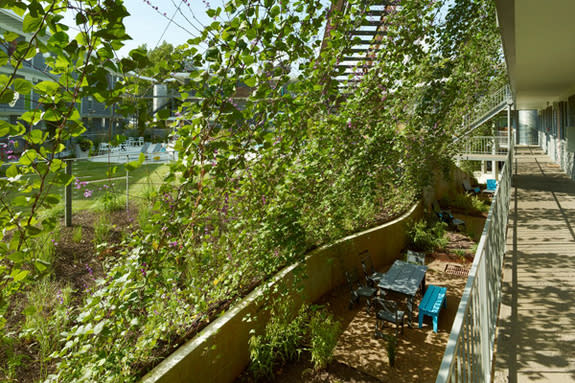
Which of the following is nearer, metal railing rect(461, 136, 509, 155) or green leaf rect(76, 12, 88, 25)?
green leaf rect(76, 12, 88, 25)

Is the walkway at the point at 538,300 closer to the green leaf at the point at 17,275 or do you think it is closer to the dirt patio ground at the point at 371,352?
the dirt patio ground at the point at 371,352

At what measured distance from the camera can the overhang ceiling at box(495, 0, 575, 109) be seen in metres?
3.72

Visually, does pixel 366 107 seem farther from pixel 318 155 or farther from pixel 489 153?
pixel 489 153

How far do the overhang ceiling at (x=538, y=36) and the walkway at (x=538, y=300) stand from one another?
2884 mm

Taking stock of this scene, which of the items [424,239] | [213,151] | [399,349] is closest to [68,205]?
[213,151]

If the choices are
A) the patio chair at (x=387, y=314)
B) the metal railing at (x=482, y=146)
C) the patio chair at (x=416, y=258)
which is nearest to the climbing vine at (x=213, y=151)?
the patio chair at (x=387, y=314)

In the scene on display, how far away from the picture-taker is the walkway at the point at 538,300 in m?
2.48

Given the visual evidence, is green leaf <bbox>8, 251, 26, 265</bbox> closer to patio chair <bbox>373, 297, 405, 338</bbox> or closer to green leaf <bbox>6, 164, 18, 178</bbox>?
green leaf <bbox>6, 164, 18, 178</bbox>

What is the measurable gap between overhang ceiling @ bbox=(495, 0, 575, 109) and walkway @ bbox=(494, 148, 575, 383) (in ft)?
9.46

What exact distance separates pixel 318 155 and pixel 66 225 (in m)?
4.28

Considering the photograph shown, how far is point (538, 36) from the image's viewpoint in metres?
4.90

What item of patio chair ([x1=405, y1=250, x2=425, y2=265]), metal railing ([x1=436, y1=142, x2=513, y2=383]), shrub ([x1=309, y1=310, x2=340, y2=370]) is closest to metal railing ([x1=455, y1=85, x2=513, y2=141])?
patio chair ([x1=405, y1=250, x2=425, y2=265])

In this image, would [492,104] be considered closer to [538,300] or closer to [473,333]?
[538,300]

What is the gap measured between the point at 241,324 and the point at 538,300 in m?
2.98
